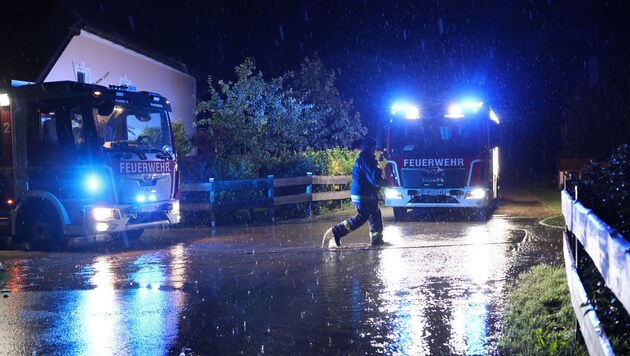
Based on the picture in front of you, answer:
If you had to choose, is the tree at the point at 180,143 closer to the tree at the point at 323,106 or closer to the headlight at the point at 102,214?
the tree at the point at 323,106

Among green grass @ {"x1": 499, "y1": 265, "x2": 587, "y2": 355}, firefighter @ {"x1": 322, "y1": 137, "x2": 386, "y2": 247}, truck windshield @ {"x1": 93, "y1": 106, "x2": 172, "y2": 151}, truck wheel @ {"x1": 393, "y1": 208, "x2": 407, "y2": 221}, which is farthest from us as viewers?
truck wheel @ {"x1": 393, "y1": 208, "x2": 407, "y2": 221}

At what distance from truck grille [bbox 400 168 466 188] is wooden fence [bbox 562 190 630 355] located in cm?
1042

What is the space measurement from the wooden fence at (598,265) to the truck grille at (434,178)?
10418mm

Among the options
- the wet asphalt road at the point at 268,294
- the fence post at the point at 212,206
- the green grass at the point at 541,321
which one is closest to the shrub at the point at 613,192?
the green grass at the point at 541,321

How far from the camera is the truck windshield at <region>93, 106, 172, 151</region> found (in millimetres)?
12023

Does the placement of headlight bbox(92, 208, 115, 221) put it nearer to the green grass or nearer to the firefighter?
the firefighter

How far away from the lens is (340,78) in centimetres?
3656

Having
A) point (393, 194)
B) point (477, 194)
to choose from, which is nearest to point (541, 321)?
point (477, 194)

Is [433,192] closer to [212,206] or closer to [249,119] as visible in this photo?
[212,206]

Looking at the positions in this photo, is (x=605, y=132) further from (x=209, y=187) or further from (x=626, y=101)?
(x=209, y=187)

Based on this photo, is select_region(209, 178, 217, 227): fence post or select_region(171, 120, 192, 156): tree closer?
select_region(209, 178, 217, 227): fence post

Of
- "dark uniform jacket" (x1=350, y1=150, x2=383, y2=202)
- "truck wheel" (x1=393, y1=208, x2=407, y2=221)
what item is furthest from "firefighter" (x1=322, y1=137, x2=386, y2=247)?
"truck wheel" (x1=393, y1=208, x2=407, y2=221)

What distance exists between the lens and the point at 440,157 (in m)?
15.6

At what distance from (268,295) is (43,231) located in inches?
252
